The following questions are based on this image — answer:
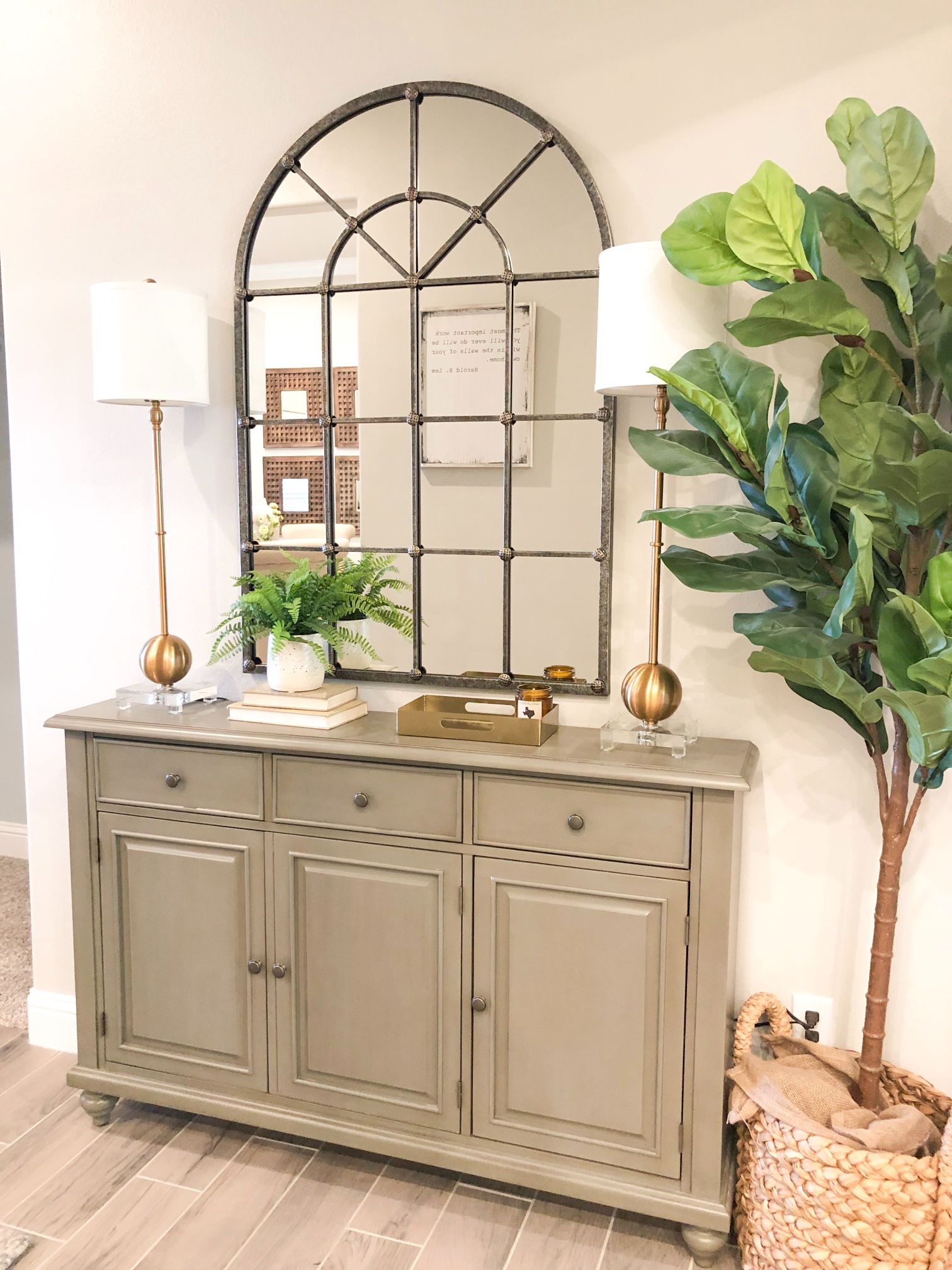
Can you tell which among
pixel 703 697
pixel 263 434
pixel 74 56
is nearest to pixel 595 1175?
pixel 703 697

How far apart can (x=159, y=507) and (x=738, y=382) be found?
4.36 feet

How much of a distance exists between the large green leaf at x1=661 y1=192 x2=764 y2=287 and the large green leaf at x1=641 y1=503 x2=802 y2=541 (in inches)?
14.8

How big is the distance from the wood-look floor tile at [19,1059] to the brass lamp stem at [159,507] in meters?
1.18

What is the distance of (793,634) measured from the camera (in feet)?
5.57

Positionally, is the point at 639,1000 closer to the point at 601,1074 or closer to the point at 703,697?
the point at 601,1074

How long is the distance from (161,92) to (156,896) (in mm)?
1854

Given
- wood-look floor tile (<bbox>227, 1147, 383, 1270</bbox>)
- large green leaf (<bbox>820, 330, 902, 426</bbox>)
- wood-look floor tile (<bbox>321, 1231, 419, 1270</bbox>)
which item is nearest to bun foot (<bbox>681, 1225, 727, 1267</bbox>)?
wood-look floor tile (<bbox>321, 1231, 419, 1270</bbox>)

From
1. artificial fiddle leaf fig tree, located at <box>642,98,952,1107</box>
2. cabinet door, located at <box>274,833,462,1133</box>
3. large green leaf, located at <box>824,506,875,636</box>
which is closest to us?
large green leaf, located at <box>824,506,875,636</box>

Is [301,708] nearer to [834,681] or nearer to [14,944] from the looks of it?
[834,681]

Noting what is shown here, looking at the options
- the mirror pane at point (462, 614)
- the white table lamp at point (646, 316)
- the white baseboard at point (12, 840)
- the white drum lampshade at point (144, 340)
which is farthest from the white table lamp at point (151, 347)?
the white baseboard at point (12, 840)

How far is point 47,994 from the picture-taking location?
8.84 feet

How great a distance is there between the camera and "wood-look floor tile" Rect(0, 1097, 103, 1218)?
209cm

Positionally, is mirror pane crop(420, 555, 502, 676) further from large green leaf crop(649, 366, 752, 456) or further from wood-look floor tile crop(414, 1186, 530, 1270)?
wood-look floor tile crop(414, 1186, 530, 1270)

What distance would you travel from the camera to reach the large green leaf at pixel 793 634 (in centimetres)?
168
